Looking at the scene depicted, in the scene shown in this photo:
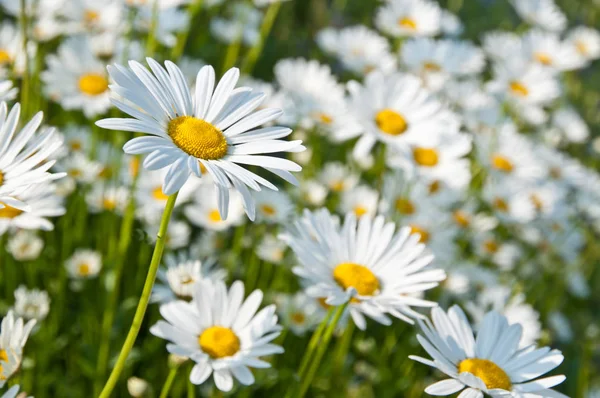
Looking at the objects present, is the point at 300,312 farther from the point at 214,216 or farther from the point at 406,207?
the point at 406,207

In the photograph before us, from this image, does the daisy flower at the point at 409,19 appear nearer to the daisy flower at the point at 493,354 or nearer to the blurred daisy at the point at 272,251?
the blurred daisy at the point at 272,251

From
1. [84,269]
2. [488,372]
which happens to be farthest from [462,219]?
[488,372]

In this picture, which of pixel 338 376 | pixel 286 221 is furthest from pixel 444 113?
pixel 338 376

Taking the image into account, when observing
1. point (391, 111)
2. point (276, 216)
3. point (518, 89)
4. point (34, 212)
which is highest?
point (518, 89)

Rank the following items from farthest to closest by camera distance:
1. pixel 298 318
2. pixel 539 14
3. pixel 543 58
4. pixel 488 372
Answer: pixel 539 14
pixel 543 58
pixel 298 318
pixel 488 372

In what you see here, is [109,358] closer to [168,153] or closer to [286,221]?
[286,221]

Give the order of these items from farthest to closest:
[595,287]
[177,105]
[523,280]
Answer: [595,287], [523,280], [177,105]
